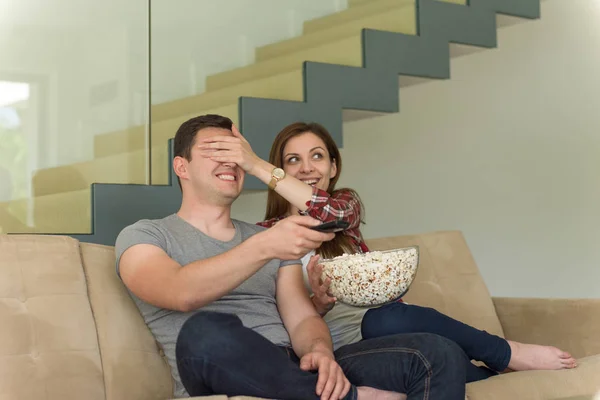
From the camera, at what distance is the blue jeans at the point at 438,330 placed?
83.7 inches

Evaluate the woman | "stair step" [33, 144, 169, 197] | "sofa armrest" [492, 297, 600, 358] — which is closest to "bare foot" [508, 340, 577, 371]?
the woman

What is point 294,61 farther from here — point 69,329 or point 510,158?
point 510,158

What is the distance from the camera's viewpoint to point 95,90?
3.08 m

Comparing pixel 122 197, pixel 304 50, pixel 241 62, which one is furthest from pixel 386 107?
pixel 122 197

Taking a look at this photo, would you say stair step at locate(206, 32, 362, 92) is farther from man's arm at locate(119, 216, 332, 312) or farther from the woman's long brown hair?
man's arm at locate(119, 216, 332, 312)

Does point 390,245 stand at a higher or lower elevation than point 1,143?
lower

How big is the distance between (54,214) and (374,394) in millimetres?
1475

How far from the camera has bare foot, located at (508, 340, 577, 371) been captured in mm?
2285

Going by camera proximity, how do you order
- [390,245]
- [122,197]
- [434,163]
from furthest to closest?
[434,163] → [122,197] → [390,245]

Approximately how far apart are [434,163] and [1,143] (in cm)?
302

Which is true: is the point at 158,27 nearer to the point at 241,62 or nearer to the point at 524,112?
the point at 241,62

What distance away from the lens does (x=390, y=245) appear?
112 inches

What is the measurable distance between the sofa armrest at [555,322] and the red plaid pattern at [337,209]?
0.64m

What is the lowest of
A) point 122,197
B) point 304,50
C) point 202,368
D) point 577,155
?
point 202,368
